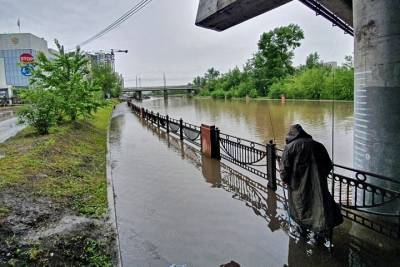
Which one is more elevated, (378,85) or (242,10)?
(242,10)

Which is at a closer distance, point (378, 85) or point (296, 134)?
point (296, 134)

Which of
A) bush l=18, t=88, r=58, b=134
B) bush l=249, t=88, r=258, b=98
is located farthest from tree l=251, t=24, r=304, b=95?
bush l=18, t=88, r=58, b=134

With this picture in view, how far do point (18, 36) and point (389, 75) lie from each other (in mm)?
84564

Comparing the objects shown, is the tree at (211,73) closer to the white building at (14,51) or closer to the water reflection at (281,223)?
the white building at (14,51)

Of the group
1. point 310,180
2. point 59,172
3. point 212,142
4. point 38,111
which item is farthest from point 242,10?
point 38,111

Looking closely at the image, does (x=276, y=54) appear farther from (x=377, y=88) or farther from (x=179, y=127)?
(x=377, y=88)

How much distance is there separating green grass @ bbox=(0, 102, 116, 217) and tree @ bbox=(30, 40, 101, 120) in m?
4.48

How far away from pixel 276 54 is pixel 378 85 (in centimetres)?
5977

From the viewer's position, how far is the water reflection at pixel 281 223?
381 centimetres

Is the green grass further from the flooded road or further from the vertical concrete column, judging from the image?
the vertical concrete column

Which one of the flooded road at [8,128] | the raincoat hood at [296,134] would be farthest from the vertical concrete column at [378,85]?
the flooded road at [8,128]

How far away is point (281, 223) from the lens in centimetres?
505

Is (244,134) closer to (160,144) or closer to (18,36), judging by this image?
(160,144)

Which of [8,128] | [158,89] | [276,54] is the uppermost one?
[276,54]
